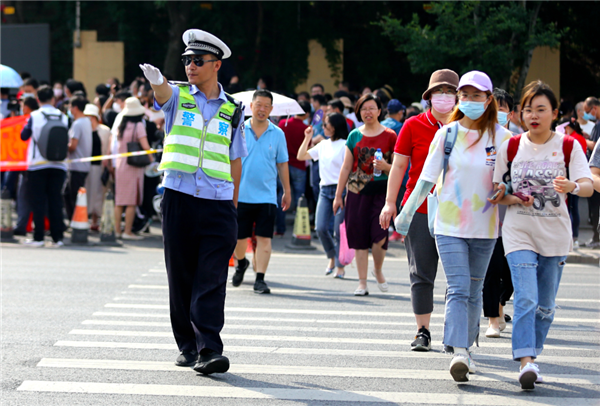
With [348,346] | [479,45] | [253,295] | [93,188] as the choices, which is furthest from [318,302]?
[479,45]

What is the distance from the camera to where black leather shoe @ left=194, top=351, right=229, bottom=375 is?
5.50 meters

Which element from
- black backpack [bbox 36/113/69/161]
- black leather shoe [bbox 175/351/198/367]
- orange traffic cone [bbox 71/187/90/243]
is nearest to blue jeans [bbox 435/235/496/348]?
black leather shoe [bbox 175/351/198/367]

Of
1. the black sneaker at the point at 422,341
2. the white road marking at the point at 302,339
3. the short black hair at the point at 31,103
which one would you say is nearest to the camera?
the black sneaker at the point at 422,341

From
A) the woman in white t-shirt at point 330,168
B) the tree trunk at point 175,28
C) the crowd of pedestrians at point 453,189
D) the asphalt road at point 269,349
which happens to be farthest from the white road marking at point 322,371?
the tree trunk at point 175,28

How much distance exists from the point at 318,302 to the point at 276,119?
7174 millimetres

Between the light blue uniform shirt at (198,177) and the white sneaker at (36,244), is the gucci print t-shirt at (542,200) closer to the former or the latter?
the light blue uniform shirt at (198,177)

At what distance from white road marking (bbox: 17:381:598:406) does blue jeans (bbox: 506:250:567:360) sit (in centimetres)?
34

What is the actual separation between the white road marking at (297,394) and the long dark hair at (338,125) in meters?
5.27

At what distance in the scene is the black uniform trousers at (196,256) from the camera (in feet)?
18.4

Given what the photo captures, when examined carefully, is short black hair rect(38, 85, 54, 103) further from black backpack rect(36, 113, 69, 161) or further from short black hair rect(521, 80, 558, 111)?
short black hair rect(521, 80, 558, 111)

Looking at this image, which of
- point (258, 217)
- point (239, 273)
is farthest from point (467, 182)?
point (239, 273)

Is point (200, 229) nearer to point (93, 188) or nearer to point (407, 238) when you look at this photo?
point (407, 238)

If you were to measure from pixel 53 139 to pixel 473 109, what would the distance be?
27.6ft

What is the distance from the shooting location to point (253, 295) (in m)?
9.08
